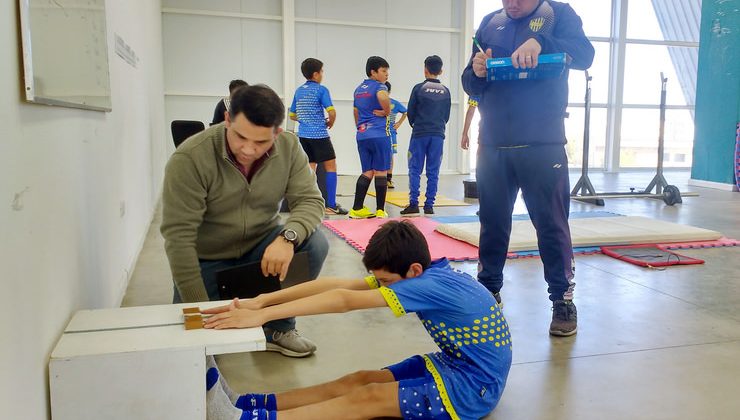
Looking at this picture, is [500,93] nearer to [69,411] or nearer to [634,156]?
[69,411]

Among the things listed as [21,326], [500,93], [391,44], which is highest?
[391,44]

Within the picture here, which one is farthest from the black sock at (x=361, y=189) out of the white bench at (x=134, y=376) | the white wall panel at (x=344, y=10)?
the white wall panel at (x=344, y=10)

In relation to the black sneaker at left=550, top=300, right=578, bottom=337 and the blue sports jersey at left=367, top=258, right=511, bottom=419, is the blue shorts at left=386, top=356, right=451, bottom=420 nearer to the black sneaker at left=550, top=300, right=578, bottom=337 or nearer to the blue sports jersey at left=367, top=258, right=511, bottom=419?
the blue sports jersey at left=367, top=258, right=511, bottom=419

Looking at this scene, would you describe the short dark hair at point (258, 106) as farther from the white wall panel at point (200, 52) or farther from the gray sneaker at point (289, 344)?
the white wall panel at point (200, 52)

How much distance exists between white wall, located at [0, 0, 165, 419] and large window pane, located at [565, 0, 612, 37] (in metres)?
11.0

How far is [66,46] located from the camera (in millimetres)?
1776

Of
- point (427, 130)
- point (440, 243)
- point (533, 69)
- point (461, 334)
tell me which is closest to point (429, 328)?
point (461, 334)

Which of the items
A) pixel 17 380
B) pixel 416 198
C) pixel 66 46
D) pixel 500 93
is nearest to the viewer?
pixel 17 380

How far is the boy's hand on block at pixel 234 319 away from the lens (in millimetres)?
1546

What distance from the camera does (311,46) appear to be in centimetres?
1023

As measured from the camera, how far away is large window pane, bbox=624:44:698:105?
12.1 m

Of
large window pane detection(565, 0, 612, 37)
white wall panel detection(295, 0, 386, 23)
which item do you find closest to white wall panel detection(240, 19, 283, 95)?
white wall panel detection(295, 0, 386, 23)

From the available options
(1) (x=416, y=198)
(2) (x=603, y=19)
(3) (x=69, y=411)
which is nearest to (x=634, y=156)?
(2) (x=603, y=19)

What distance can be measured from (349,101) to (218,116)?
237 inches
